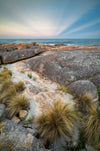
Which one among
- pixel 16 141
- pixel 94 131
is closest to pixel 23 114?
pixel 16 141

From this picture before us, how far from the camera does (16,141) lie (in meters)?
1.77

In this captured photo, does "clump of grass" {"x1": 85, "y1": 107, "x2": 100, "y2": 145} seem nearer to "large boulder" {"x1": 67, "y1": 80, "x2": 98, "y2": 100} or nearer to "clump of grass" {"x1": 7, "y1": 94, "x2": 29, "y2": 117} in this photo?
"large boulder" {"x1": 67, "y1": 80, "x2": 98, "y2": 100}

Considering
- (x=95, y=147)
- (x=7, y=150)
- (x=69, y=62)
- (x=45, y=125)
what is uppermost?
(x=69, y=62)

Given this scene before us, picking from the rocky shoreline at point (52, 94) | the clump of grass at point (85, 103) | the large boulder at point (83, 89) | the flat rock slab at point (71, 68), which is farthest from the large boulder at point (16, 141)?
the flat rock slab at point (71, 68)

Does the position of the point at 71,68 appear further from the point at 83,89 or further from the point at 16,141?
the point at 16,141

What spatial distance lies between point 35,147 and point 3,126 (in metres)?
1.04

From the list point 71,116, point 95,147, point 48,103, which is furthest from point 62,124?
point 48,103

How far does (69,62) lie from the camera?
→ 235 inches

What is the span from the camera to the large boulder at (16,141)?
1665 millimetres

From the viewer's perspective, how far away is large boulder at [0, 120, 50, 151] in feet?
5.46

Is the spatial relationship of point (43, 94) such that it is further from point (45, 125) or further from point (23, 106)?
point (45, 125)

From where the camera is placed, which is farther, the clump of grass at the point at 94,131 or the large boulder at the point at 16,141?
the clump of grass at the point at 94,131

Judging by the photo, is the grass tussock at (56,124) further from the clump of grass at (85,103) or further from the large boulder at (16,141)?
the clump of grass at (85,103)

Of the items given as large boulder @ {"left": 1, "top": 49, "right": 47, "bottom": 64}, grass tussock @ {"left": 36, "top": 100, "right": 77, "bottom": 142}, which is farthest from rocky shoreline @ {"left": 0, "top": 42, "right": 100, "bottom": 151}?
large boulder @ {"left": 1, "top": 49, "right": 47, "bottom": 64}
